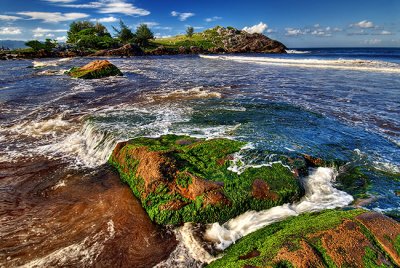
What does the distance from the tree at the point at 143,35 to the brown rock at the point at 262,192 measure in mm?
105194

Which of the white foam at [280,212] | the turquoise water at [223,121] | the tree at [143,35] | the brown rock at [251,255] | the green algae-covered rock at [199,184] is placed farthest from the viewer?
the tree at [143,35]

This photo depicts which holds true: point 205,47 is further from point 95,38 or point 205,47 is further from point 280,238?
point 280,238

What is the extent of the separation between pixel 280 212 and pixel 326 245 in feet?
6.55

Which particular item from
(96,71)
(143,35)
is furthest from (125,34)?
(96,71)

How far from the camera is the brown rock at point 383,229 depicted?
4.66 metres

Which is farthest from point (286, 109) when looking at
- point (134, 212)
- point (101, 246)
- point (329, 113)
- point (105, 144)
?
point (101, 246)

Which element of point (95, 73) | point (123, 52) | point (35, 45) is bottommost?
point (123, 52)

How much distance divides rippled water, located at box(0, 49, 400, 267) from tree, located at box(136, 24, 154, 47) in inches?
3487

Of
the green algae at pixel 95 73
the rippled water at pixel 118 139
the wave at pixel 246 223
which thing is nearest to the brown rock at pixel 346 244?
the wave at pixel 246 223

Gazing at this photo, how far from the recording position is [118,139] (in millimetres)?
10367

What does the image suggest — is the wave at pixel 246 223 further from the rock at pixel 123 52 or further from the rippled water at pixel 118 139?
the rock at pixel 123 52

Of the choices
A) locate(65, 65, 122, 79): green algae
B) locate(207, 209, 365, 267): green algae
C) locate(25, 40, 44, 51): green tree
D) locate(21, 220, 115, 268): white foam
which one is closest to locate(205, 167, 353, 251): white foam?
locate(207, 209, 365, 267): green algae

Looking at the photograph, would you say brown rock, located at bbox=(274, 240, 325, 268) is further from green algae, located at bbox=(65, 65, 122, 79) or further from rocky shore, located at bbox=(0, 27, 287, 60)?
rocky shore, located at bbox=(0, 27, 287, 60)

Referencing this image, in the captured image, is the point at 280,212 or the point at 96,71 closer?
the point at 280,212
